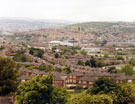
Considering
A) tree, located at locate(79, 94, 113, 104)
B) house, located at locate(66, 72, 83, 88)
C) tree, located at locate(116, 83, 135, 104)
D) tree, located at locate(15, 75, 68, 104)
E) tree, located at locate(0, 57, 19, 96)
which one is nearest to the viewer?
tree, located at locate(15, 75, 68, 104)

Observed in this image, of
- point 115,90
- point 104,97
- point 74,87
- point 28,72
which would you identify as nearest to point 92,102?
point 104,97

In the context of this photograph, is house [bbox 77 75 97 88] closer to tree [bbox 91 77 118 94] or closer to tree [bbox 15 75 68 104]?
tree [bbox 91 77 118 94]

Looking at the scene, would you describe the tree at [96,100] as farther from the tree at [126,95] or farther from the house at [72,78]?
the house at [72,78]

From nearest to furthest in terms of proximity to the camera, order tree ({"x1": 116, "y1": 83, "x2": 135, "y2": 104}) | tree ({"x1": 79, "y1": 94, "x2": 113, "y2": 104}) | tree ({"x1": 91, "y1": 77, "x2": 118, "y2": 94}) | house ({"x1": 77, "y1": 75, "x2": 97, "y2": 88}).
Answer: tree ({"x1": 79, "y1": 94, "x2": 113, "y2": 104}) → tree ({"x1": 116, "y1": 83, "x2": 135, "y2": 104}) → tree ({"x1": 91, "y1": 77, "x2": 118, "y2": 94}) → house ({"x1": 77, "y1": 75, "x2": 97, "y2": 88})

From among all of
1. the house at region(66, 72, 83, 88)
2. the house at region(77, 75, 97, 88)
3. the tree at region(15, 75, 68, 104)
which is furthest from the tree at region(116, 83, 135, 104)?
the house at region(66, 72, 83, 88)

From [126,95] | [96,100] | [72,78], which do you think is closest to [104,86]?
[126,95]

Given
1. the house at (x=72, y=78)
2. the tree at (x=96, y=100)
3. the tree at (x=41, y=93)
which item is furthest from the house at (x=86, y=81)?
the tree at (x=41, y=93)

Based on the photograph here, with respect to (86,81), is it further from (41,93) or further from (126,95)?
(41,93)
